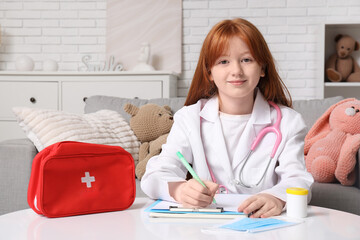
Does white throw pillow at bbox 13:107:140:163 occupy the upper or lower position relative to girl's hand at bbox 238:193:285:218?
upper

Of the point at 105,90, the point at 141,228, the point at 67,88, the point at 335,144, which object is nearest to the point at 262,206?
the point at 141,228

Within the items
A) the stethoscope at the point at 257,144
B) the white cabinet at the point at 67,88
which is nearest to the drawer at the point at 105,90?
the white cabinet at the point at 67,88

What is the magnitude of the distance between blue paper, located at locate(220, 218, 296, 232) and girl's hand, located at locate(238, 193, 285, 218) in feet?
0.13

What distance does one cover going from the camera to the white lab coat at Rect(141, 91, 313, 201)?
1.23 metres

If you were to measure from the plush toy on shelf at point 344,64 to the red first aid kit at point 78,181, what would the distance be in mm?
2810

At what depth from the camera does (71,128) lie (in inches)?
79.0

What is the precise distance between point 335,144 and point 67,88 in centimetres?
223

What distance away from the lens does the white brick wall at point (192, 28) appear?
376cm

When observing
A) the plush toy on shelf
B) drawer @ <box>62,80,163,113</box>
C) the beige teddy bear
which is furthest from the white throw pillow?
the plush toy on shelf

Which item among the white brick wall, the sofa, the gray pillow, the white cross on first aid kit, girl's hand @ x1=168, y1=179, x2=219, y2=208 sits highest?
the white brick wall

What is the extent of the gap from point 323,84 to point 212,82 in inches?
87.5

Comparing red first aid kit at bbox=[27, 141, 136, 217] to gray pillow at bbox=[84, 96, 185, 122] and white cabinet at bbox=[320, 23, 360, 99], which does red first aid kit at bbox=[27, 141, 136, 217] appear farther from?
white cabinet at bbox=[320, 23, 360, 99]

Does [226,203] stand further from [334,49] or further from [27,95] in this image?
[334,49]

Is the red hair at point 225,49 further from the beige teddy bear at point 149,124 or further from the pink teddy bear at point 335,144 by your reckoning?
the beige teddy bear at point 149,124
